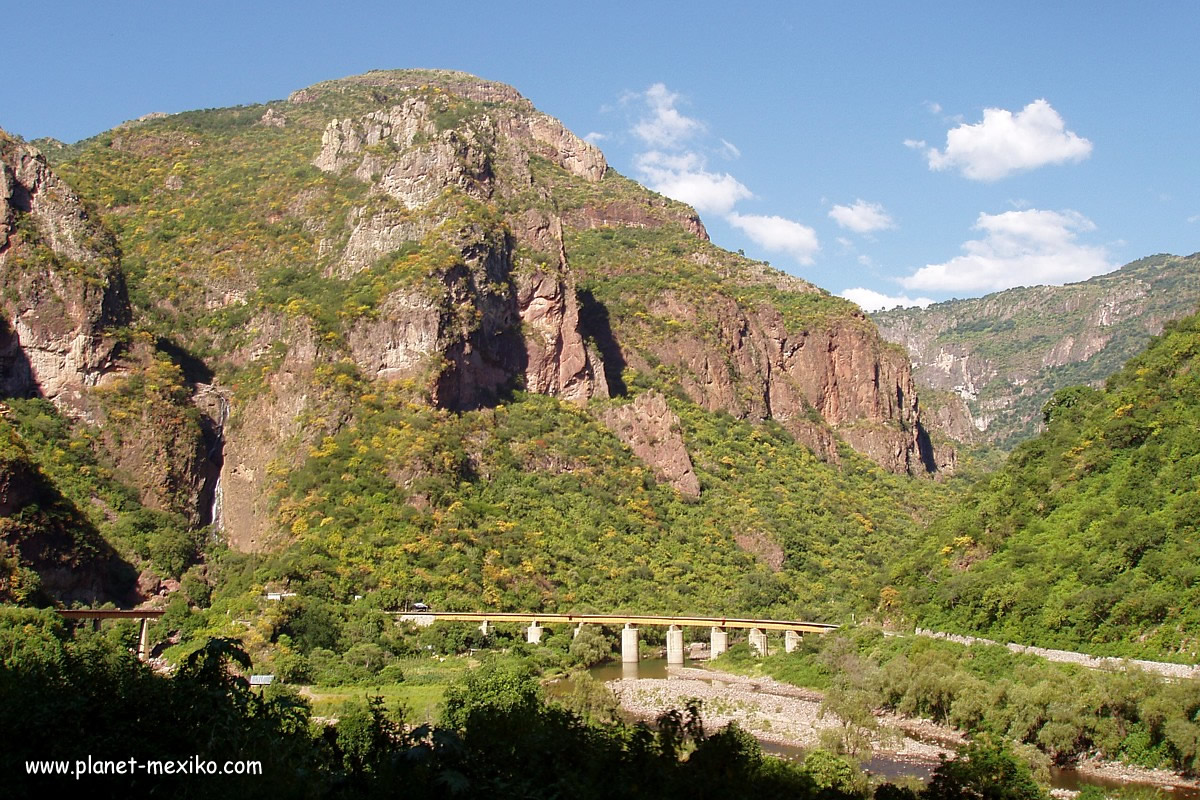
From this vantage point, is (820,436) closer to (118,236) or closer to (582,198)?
(582,198)

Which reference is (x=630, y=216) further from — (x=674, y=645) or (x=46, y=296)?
(x=674, y=645)

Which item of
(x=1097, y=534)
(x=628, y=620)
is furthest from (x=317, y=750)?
(x=628, y=620)

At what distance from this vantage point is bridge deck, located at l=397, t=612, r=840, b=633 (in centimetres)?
7262

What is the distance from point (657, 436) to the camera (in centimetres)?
10900

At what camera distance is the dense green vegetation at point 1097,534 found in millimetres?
48406

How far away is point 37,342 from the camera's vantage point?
88312mm

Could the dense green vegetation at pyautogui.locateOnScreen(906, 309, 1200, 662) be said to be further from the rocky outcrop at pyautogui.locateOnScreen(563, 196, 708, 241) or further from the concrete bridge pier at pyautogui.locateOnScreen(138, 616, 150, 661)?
the rocky outcrop at pyautogui.locateOnScreen(563, 196, 708, 241)

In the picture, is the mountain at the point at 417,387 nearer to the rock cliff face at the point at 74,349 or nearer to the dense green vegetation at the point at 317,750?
the rock cliff face at the point at 74,349

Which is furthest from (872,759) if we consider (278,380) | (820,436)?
(820,436)

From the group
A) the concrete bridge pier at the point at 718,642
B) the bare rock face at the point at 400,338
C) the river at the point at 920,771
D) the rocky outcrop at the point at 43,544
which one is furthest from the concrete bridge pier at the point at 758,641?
the rocky outcrop at the point at 43,544

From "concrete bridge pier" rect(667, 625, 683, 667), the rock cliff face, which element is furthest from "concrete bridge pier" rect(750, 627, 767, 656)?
the rock cliff face

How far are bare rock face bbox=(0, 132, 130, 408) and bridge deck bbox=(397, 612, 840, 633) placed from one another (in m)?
38.7

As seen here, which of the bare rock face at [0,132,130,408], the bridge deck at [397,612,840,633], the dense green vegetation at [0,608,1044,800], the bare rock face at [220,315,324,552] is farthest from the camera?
the bare rock face at [220,315,324,552]

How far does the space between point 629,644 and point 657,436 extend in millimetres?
36023
